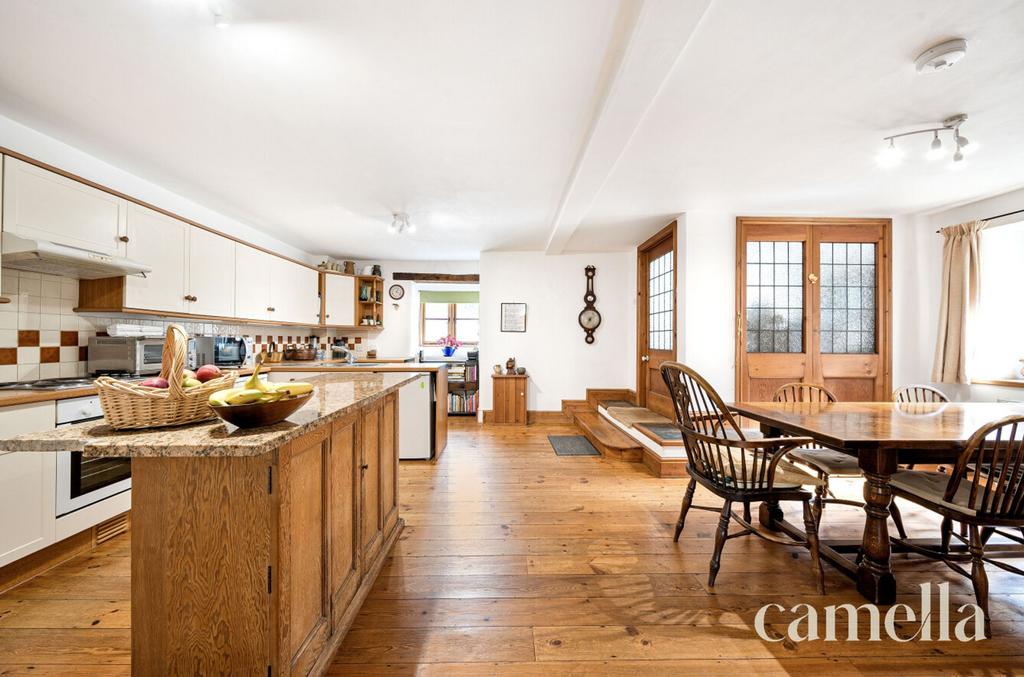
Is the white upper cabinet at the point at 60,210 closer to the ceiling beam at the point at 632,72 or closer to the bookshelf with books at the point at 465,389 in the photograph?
the ceiling beam at the point at 632,72

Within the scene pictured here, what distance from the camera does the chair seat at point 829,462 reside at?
208 cm

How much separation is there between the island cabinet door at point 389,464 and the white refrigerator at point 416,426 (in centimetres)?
135

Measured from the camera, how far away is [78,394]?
2.13 m

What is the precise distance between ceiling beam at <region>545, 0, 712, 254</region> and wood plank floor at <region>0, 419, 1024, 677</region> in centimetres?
238

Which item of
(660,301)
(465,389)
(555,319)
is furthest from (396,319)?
(660,301)

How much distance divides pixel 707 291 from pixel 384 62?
3.34 m

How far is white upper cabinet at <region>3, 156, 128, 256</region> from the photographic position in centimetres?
205

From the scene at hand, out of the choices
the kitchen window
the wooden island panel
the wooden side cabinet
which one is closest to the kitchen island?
the wooden island panel

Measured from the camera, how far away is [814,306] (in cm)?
387

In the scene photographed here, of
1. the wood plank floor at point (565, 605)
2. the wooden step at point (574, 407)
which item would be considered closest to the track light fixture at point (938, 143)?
the wood plank floor at point (565, 605)

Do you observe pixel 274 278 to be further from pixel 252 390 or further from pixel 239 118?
pixel 252 390

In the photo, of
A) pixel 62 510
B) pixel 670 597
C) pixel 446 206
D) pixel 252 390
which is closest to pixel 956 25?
pixel 670 597

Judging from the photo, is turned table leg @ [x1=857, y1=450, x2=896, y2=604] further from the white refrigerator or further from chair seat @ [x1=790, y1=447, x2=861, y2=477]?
the white refrigerator

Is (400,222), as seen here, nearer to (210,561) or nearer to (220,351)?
(220,351)
